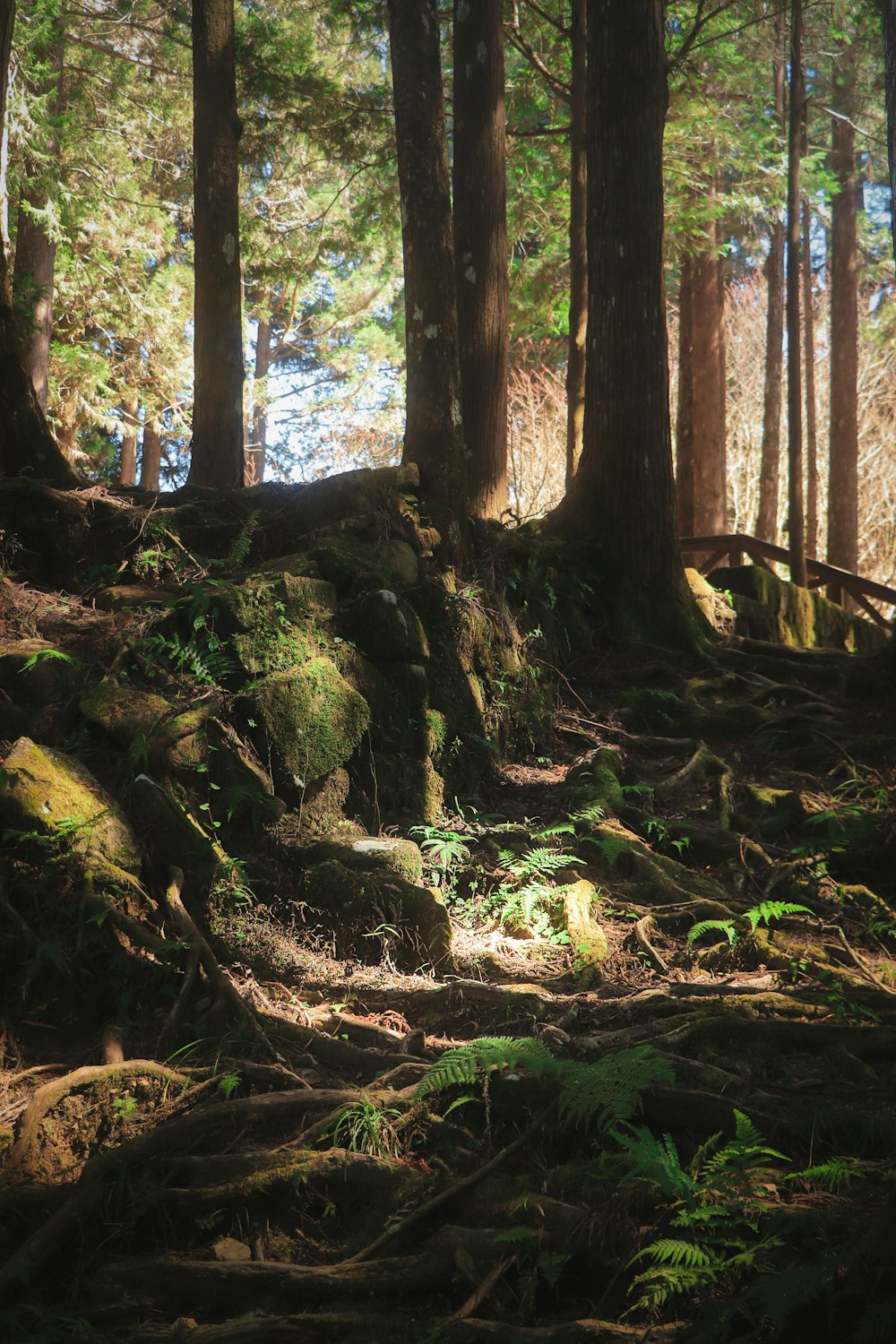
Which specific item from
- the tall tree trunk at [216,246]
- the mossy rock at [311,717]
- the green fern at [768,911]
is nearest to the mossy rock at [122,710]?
the mossy rock at [311,717]

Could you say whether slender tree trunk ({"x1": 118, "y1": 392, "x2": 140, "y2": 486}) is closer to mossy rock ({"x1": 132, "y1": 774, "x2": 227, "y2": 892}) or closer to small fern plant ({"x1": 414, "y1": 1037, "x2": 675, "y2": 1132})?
mossy rock ({"x1": 132, "y1": 774, "x2": 227, "y2": 892})

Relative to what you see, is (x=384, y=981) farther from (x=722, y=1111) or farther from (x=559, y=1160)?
(x=722, y=1111)

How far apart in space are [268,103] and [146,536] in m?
6.53

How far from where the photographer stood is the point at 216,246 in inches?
366

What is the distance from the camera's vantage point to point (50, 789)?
408cm

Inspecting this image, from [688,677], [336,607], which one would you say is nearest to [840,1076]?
[336,607]

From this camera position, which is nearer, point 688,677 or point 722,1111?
point 722,1111

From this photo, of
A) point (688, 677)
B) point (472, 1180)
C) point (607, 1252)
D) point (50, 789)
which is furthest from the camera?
point (688, 677)

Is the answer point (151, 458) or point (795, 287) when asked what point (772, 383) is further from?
point (151, 458)

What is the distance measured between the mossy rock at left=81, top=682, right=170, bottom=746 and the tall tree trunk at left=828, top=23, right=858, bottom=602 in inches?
561

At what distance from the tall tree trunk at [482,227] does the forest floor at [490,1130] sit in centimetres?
501

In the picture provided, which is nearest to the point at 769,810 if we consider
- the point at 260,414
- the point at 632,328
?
the point at 632,328

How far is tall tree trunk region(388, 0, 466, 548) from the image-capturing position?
7570mm

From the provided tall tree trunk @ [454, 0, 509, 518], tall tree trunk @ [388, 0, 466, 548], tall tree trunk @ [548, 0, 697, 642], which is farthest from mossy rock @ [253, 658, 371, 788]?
tall tree trunk @ [454, 0, 509, 518]
